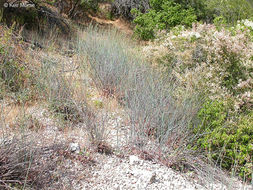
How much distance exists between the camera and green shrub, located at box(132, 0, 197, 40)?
8414 millimetres

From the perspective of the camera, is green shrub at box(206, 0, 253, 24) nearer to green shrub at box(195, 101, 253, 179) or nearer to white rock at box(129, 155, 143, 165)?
green shrub at box(195, 101, 253, 179)

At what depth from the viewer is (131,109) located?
3.64 meters

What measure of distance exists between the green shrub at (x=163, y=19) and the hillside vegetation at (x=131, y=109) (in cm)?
223

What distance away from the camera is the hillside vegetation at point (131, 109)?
278 cm

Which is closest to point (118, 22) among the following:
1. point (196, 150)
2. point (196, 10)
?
point (196, 10)

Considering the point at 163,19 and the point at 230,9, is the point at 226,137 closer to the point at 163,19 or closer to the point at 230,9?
the point at 163,19

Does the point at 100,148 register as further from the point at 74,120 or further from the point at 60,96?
the point at 60,96

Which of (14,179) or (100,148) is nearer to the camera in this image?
(14,179)

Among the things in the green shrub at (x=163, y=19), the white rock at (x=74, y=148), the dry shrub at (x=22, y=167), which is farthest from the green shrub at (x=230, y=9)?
the dry shrub at (x=22, y=167)

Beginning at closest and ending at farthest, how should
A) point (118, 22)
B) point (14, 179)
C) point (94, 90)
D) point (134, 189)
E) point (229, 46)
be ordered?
1. point (14, 179)
2. point (134, 189)
3. point (229, 46)
4. point (94, 90)
5. point (118, 22)

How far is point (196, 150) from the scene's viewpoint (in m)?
3.45

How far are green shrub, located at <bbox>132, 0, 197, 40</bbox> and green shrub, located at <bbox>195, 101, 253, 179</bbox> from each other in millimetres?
5058

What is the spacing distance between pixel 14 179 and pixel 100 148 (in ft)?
3.45

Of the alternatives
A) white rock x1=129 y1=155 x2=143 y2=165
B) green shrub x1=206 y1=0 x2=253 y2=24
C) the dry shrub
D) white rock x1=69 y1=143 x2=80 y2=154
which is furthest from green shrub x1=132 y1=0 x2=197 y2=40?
the dry shrub
